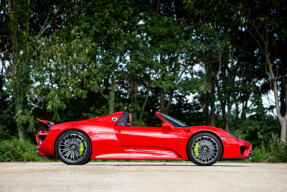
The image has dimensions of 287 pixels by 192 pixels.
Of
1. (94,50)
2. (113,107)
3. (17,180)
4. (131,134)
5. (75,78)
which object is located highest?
Answer: (94,50)

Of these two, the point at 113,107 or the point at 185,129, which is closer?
the point at 185,129

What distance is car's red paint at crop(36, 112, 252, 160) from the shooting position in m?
6.70

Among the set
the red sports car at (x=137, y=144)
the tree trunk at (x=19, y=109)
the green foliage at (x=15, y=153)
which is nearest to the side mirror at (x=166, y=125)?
the red sports car at (x=137, y=144)

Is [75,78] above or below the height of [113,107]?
above

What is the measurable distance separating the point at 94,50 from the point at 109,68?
113cm

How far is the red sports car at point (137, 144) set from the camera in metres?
6.70

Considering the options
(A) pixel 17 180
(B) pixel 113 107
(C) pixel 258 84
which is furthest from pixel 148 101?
(A) pixel 17 180

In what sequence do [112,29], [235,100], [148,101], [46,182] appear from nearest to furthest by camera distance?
[46,182] < [112,29] < [235,100] < [148,101]

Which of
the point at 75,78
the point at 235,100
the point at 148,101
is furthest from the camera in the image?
the point at 148,101

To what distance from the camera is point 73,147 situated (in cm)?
674

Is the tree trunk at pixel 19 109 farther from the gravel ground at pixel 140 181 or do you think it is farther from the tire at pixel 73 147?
the gravel ground at pixel 140 181

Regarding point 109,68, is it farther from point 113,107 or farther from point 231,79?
point 231,79

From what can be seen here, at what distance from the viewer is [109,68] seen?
16.4 m

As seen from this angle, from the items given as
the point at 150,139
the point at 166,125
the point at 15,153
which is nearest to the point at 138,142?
the point at 150,139
